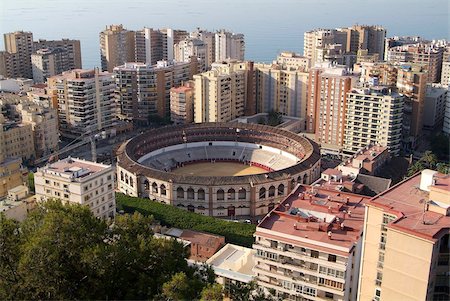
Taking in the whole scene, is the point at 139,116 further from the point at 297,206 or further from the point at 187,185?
the point at 297,206

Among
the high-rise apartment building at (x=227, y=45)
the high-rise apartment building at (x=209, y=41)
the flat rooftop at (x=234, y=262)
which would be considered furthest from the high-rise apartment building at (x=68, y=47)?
the flat rooftop at (x=234, y=262)

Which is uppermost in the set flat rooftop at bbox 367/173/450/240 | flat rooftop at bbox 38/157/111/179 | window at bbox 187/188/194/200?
flat rooftop at bbox 367/173/450/240

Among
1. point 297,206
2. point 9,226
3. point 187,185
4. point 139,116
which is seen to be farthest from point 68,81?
point 9,226


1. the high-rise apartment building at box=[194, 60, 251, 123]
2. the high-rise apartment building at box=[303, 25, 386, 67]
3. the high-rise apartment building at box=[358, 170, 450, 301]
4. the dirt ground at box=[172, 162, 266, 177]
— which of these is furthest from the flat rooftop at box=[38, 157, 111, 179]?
the high-rise apartment building at box=[303, 25, 386, 67]

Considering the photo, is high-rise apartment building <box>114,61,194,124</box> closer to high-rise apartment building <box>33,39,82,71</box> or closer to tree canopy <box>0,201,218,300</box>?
high-rise apartment building <box>33,39,82,71</box>

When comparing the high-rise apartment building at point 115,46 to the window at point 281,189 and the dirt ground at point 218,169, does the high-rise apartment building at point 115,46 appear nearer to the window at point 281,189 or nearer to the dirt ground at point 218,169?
the dirt ground at point 218,169

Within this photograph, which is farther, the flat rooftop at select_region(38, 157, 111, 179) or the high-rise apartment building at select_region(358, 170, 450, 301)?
the flat rooftop at select_region(38, 157, 111, 179)
